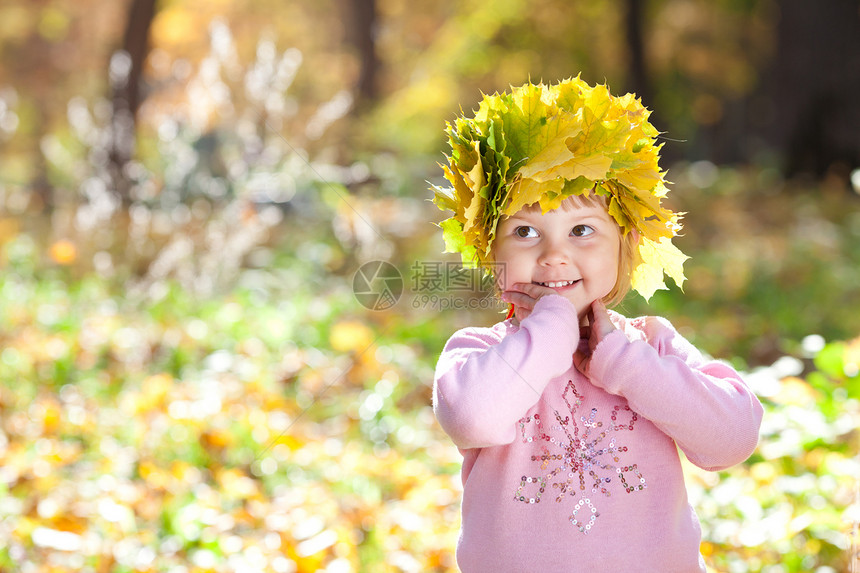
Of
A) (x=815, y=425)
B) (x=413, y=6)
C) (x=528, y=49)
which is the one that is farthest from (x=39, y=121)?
(x=815, y=425)

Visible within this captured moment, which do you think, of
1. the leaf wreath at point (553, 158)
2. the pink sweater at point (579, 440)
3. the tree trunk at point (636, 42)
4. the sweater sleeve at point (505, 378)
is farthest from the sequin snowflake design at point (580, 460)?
the tree trunk at point (636, 42)

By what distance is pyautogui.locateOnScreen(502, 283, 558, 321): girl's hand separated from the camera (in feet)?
5.14

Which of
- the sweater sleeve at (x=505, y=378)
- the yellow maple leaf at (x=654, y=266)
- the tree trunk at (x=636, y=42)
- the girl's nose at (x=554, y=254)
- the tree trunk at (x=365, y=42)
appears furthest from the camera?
the tree trunk at (x=365, y=42)

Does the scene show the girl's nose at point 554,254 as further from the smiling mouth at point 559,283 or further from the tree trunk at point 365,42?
the tree trunk at point 365,42

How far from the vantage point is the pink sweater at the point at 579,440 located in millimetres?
1447

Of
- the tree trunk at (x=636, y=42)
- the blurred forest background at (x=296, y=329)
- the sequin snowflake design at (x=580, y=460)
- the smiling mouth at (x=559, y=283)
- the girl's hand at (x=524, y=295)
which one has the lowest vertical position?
the blurred forest background at (x=296, y=329)

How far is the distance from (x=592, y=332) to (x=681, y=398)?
0.20 m

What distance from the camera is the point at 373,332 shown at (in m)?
4.96

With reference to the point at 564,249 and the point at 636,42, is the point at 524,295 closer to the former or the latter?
the point at 564,249

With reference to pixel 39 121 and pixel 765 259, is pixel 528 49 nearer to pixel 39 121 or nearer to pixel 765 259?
pixel 765 259

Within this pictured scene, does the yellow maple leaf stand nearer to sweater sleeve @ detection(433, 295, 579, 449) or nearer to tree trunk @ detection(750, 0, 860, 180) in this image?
sweater sleeve @ detection(433, 295, 579, 449)

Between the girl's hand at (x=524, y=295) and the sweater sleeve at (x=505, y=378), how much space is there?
0.05 metres

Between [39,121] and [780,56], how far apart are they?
57.7 ft

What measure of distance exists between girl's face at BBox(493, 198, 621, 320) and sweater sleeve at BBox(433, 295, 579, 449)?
0.24ft
